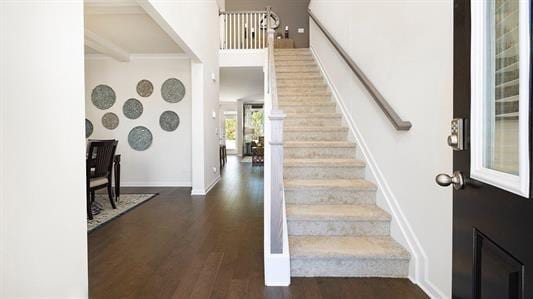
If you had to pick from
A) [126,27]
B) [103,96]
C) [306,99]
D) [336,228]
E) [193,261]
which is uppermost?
[126,27]

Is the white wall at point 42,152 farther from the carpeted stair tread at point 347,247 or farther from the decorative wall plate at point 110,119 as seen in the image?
the decorative wall plate at point 110,119

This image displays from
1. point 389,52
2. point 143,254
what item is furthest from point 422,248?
point 143,254

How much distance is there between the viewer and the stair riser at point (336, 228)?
90.6 inches

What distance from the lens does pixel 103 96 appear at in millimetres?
5742

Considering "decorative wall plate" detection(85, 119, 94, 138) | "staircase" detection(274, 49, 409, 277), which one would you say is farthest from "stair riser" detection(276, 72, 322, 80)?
"decorative wall plate" detection(85, 119, 94, 138)

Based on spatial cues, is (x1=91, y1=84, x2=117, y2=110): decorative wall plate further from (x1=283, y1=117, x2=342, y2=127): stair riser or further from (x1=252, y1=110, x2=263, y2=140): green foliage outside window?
(x1=252, y1=110, x2=263, y2=140): green foliage outside window

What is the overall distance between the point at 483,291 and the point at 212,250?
2.12m

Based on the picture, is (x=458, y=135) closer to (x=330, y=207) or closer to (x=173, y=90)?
(x=330, y=207)

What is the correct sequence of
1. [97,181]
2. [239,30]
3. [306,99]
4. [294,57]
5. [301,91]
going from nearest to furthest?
[97,181] → [306,99] → [301,91] → [294,57] → [239,30]

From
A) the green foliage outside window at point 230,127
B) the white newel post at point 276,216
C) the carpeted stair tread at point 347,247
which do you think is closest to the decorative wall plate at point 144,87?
the white newel post at point 276,216

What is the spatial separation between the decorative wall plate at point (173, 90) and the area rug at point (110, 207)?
1.92 meters

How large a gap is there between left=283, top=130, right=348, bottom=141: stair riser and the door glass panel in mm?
2684

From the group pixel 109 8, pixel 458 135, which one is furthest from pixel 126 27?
pixel 458 135

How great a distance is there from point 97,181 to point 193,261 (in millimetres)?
2121
